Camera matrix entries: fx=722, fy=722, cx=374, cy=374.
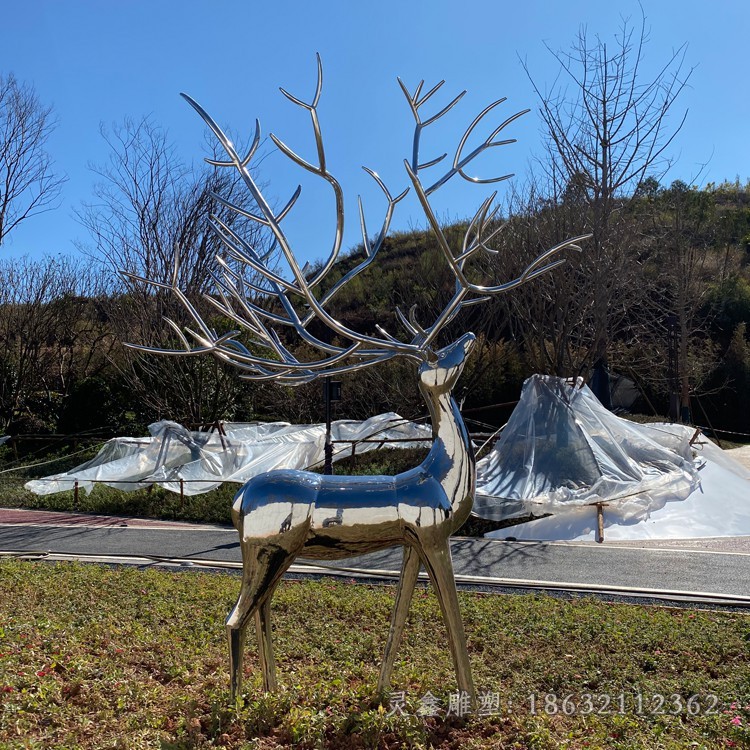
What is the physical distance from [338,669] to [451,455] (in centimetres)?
182

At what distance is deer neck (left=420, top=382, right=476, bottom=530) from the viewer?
11.8 ft

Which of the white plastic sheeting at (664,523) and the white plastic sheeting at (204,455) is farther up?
the white plastic sheeting at (204,455)

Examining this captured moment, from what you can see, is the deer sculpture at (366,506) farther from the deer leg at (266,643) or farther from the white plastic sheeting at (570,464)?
the white plastic sheeting at (570,464)

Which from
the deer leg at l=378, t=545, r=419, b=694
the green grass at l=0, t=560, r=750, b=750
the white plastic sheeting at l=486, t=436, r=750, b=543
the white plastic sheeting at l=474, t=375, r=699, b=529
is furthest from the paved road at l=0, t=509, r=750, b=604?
the deer leg at l=378, t=545, r=419, b=694

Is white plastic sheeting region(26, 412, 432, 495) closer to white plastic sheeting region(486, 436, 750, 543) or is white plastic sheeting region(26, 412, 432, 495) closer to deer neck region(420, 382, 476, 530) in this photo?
white plastic sheeting region(486, 436, 750, 543)

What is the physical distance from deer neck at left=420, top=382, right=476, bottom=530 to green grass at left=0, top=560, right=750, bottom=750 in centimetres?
109

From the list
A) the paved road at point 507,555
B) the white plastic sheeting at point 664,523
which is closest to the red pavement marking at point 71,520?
the paved road at point 507,555

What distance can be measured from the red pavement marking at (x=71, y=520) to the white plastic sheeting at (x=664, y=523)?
17.8ft

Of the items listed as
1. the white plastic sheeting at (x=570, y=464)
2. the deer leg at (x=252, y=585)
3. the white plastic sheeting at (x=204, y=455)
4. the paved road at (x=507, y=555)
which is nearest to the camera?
the deer leg at (x=252, y=585)

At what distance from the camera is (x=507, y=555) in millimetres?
8477

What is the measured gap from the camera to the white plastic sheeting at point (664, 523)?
9.14 metres

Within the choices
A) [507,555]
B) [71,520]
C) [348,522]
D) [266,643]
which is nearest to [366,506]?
[348,522]

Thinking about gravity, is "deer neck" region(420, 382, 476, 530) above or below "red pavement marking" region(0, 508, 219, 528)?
above

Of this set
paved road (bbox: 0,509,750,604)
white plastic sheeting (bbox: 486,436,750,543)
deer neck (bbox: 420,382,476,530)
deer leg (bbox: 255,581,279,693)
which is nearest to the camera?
deer neck (bbox: 420,382,476,530)
